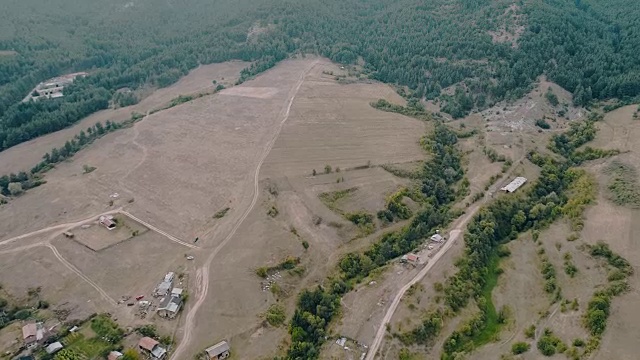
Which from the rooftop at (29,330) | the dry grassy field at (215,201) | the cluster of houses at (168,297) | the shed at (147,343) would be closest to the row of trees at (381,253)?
the dry grassy field at (215,201)

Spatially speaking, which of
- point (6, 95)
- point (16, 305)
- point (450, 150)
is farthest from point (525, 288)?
point (6, 95)

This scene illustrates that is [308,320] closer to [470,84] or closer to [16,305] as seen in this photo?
[16,305]

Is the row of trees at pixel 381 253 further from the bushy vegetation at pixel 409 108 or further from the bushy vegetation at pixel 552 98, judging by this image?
the bushy vegetation at pixel 552 98

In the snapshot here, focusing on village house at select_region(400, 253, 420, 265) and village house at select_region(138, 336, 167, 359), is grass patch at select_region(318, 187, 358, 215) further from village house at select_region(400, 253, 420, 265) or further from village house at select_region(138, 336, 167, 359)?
village house at select_region(138, 336, 167, 359)

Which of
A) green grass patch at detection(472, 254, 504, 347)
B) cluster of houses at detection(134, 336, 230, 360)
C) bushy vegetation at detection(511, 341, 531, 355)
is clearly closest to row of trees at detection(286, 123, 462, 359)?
cluster of houses at detection(134, 336, 230, 360)

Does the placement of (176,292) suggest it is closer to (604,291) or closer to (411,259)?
(411,259)
